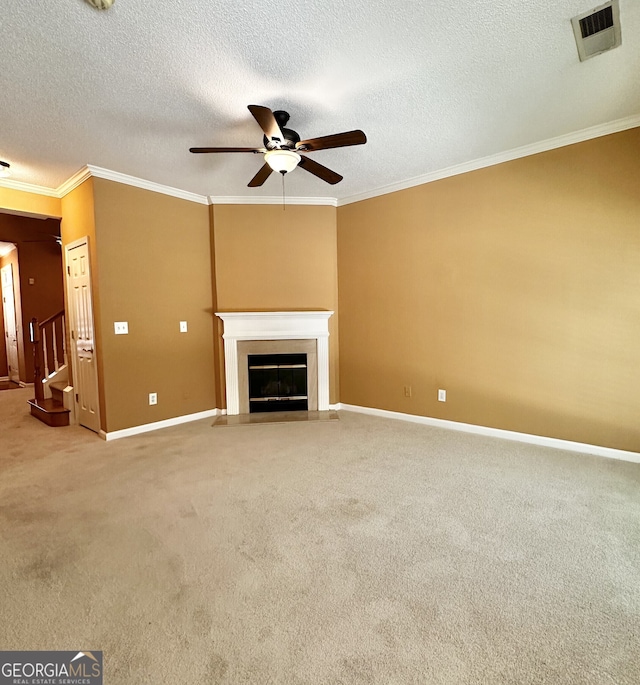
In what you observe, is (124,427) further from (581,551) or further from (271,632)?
(581,551)

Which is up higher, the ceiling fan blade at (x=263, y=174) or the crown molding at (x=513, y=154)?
the crown molding at (x=513, y=154)

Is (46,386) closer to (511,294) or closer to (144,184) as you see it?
(144,184)

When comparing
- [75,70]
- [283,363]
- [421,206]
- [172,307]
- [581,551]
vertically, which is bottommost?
[581,551]

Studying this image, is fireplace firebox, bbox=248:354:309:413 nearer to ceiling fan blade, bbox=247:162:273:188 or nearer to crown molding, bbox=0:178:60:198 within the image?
ceiling fan blade, bbox=247:162:273:188

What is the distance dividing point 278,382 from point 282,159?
2.83 meters

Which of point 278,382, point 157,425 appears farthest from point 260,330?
point 157,425

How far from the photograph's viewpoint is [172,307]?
4188 mm

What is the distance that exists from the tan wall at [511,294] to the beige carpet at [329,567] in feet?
2.07

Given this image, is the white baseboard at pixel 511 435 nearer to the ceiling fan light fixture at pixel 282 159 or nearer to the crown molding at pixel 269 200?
the crown molding at pixel 269 200

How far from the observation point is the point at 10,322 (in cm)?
718

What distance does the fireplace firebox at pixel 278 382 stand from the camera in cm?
458

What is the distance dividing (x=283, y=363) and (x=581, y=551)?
135 inches

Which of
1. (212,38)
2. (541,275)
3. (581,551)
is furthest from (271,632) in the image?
(541,275)

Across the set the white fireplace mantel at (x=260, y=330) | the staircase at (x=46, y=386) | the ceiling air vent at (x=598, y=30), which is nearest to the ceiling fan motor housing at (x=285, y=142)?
the ceiling air vent at (x=598, y=30)
